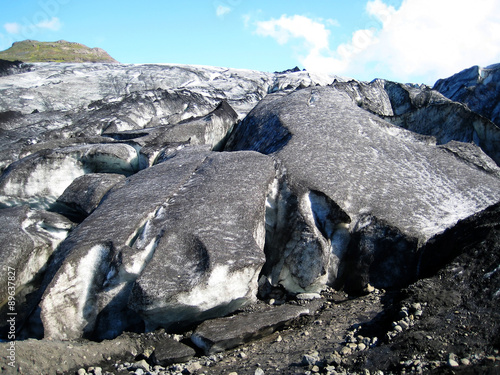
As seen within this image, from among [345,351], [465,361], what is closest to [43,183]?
[345,351]

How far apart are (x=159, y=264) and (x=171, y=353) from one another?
1.18 metres

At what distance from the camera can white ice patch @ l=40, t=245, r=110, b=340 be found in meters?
5.84

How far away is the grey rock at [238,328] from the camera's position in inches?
217

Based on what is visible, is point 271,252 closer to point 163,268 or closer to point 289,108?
Result: point 163,268

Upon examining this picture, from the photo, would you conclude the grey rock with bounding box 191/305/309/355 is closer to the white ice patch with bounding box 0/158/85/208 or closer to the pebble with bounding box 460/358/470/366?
the pebble with bounding box 460/358/470/366

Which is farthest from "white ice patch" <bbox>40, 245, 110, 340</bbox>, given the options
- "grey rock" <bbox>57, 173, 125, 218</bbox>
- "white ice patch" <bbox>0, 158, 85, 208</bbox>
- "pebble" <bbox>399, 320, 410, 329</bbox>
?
"white ice patch" <bbox>0, 158, 85, 208</bbox>

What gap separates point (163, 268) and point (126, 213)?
167cm

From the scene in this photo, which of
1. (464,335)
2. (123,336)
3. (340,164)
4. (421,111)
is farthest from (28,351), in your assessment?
(421,111)

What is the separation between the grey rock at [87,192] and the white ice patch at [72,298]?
2.49m

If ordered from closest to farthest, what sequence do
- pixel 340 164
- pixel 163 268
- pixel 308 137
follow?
pixel 163 268 → pixel 340 164 → pixel 308 137

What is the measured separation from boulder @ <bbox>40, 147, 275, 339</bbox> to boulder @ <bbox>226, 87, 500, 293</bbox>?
2.48 feet

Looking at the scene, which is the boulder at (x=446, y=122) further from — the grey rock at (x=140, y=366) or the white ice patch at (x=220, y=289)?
the grey rock at (x=140, y=366)

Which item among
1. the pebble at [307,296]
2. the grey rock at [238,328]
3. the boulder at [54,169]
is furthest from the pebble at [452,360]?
the boulder at [54,169]

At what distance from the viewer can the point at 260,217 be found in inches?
278
